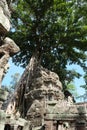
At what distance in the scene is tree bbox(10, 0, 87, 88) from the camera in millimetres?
19203

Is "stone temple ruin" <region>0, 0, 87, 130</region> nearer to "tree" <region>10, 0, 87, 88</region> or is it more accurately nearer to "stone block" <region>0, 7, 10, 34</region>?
"tree" <region>10, 0, 87, 88</region>

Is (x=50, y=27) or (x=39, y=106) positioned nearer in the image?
(x=39, y=106)

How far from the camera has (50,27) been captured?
19516 millimetres

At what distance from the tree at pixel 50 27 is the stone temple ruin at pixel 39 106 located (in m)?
1.68

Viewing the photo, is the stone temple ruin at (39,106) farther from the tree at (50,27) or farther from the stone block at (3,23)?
the stone block at (3,23)

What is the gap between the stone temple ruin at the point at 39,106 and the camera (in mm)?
10500

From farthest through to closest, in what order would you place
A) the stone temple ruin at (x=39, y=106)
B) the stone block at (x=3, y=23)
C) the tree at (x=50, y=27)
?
the tree at (x=50, y=27) < the stone temple ruin at (x=39, y=106) < the stone block at (x=3, y=23)

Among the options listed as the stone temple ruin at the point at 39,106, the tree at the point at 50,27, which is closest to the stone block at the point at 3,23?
the stone temple ruin at the point at 39,106

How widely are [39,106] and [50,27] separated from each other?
6.28m

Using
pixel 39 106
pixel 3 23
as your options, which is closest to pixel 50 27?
pixel 39 106

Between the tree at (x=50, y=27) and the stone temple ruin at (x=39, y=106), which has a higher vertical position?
the tree at (x=50, y=27)

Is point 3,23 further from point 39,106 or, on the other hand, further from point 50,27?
point 50,27

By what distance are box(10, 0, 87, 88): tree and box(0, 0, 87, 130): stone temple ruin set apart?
5.53 ft

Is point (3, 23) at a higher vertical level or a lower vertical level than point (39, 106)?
lower
